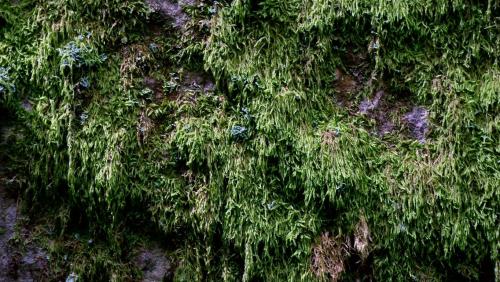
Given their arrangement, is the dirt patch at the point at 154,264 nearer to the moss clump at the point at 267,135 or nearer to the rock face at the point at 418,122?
the moss clump at the point at 267,135

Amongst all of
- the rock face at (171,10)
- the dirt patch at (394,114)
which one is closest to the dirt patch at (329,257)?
the dirt patch at (394,114)

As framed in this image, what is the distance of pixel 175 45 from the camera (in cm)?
240

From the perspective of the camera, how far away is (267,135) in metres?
2.24

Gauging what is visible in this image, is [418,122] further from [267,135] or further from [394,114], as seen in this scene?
[267,135]

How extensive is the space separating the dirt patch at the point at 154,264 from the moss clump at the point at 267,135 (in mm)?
109

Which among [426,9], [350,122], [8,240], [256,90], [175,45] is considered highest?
[426,9]

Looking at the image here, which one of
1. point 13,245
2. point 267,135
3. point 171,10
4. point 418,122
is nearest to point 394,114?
point 418,122

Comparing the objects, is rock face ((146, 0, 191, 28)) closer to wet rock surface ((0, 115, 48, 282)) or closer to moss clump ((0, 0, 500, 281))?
moss clump ((0, 0, 500, 281))

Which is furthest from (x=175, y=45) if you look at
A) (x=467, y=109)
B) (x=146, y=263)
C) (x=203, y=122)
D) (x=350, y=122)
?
(x=467, y=109)

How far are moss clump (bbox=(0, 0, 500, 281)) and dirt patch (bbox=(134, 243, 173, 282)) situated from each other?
109 millimetres

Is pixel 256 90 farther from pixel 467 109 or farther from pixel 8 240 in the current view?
pixel 8 240

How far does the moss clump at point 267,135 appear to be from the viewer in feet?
7.23

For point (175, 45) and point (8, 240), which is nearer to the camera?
point (8, 240)

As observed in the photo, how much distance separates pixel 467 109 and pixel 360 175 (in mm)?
710
